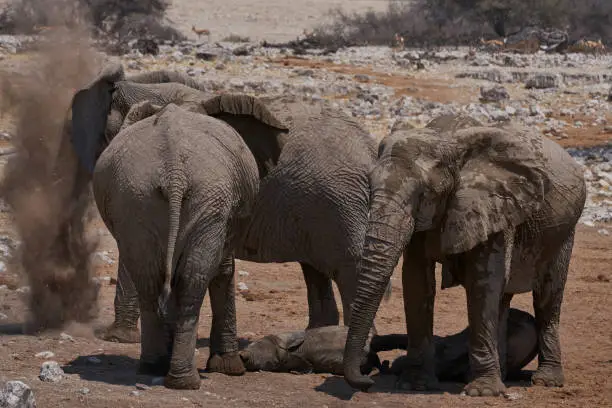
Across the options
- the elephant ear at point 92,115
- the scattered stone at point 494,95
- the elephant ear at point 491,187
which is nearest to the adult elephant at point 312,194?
the elephant ear at point 491,187

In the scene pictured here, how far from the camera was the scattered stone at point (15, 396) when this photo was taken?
5.51 meters

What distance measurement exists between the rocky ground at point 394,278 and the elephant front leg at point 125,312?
19 centimetres

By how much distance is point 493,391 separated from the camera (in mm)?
7293

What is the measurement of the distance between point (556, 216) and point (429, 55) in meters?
22.4

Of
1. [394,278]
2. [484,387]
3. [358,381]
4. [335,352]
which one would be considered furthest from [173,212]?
[394,278]

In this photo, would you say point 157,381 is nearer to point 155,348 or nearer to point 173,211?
point 155,348

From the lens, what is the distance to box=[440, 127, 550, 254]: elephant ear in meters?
7.07

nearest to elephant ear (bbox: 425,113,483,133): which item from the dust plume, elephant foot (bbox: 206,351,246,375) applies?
elephant foot (bbox: 206,351,246,375)

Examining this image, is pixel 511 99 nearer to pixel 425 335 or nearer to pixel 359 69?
pixel 359 69

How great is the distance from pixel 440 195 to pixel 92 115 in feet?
9.47

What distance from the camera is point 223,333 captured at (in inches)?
298

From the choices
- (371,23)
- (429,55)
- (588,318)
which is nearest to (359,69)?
(429,55)

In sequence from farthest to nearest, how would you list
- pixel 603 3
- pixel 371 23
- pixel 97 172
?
pixel 603 3
pixel 371 23
pixel 97 172

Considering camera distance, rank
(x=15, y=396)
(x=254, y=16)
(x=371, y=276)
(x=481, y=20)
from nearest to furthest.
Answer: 1. (x=15, y=396)
2. (x=371, y=276)
3. (x=481, y=20)
4. (x=254, y=16)
